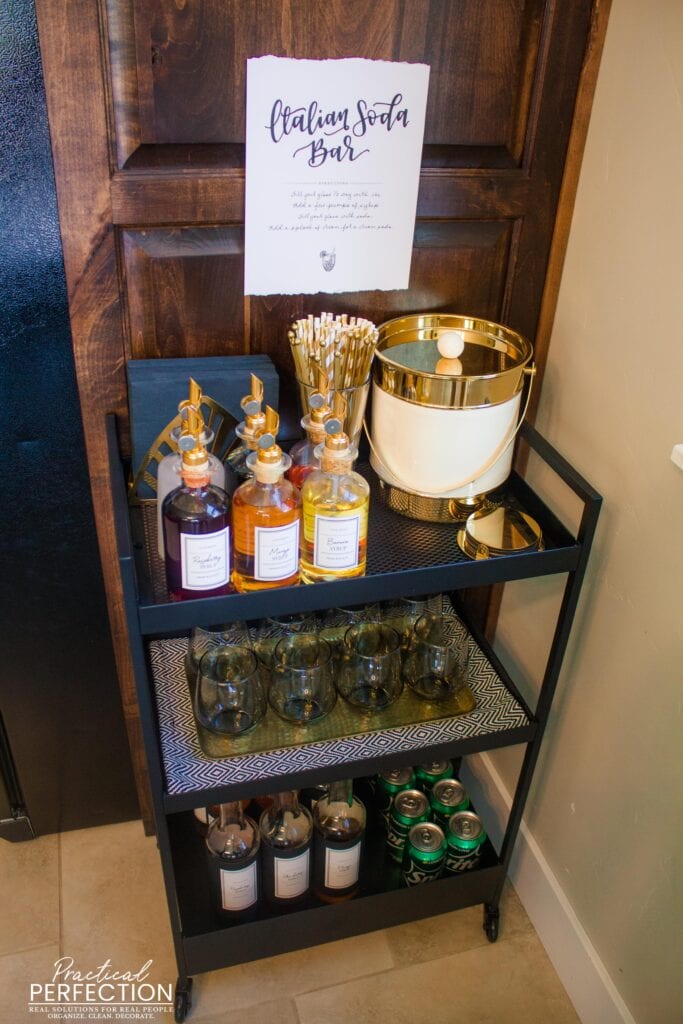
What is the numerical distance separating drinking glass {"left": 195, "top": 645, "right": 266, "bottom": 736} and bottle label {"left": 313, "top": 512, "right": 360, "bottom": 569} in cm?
33

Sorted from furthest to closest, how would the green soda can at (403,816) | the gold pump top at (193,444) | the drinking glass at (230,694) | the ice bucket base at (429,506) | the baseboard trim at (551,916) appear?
the green soda can at (403,816)
the baseboard trim at (551,916)
the drinking glass at (230,694)
the ice bucket base at (429,506)
the gold pump top at (193,444)

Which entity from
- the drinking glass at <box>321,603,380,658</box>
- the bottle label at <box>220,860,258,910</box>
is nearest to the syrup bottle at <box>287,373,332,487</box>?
the drinking glass at <box>321,603,380,658</box>

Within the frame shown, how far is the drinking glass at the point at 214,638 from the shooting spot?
4.47 ft

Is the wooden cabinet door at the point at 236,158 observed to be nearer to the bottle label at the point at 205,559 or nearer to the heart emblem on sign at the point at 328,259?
the heart emblem on sign at the point at 328,259

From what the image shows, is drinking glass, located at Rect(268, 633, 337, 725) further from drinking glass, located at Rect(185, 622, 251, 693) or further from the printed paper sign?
the printed paper sign

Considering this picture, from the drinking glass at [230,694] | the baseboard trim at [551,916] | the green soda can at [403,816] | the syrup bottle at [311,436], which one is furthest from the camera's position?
the green soda can at [403,816]

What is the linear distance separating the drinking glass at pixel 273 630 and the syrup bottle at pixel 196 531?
0.29m

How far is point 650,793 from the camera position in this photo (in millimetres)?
1261

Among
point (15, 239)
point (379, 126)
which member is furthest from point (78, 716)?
point (379, 126)

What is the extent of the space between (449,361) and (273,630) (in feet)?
1.69

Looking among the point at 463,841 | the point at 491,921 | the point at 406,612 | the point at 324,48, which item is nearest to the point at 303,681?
the point at 406,612

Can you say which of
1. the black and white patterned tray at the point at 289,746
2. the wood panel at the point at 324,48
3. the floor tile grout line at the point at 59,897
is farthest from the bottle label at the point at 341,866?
the wood panel at the point at 324,48

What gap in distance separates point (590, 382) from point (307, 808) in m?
0.86

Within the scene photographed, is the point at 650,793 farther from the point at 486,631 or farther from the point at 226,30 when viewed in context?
the point at 226,30
